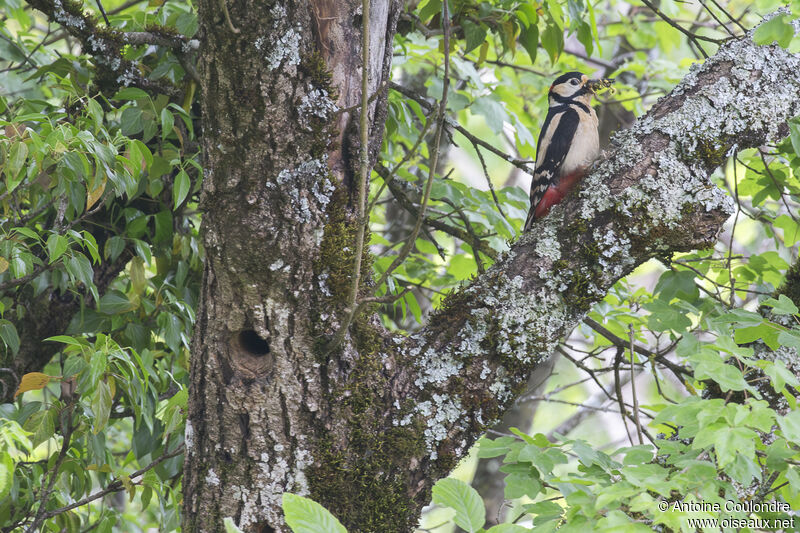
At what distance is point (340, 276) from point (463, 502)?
2.28 feet

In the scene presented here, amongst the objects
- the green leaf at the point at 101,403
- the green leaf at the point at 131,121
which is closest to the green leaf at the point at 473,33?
the green leaf at the point at 131,121

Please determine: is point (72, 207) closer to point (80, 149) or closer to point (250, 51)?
point (80, 149)

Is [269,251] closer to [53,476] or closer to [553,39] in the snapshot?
[53,476]

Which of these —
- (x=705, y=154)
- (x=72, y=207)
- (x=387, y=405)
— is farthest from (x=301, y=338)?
(x=705, y=154)

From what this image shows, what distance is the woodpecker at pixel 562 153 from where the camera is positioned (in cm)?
275

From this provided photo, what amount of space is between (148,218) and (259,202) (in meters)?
0.90

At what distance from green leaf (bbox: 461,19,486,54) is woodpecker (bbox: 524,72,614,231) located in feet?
1.69

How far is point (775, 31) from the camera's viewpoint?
5.89ft

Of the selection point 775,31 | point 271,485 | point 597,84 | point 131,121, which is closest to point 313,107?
point 131,121

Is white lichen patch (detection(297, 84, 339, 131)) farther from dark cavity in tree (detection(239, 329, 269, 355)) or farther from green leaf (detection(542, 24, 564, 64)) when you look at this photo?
green leaf (detection(542, 24, 564, 64))

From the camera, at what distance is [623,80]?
520cm

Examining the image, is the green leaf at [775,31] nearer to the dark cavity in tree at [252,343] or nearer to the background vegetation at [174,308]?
the background vegetation at [174,308]

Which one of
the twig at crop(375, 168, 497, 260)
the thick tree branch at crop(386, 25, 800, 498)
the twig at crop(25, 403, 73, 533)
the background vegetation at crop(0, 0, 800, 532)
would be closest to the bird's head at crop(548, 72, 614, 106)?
the background vegetation at crop(0, 0, 800, 532)

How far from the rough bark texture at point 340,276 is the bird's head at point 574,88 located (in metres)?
1.22
